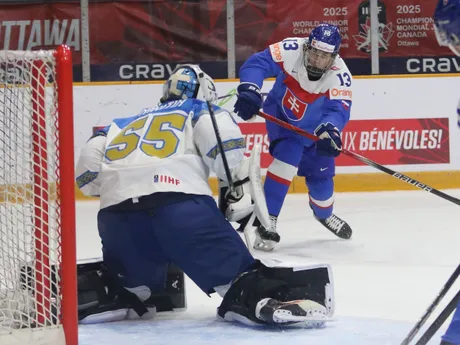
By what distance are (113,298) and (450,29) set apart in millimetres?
1533

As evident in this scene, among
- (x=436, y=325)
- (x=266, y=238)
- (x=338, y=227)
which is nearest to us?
(x=436, y=325)

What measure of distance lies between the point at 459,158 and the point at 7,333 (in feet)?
14.8

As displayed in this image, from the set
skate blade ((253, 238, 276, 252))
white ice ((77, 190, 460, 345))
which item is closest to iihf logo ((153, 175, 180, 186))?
white ice ((77, 190, 460, 345))

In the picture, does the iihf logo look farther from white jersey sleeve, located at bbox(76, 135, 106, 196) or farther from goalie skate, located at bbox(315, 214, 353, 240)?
goalie skate, located at bbox(315, 214, 353, 240)

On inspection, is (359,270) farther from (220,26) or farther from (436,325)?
(220,26)

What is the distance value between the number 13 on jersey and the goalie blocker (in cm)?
43

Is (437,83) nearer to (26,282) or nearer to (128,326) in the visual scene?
(128,326)

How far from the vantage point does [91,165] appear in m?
3.24

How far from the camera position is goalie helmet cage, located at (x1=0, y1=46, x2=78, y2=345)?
106 inches

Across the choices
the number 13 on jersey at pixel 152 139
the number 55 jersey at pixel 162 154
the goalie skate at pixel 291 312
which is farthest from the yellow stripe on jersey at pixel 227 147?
the goalie skate at pixel 291 312

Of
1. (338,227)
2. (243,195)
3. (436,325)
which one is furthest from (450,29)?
(338,227)

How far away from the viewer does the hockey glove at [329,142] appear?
430 cm

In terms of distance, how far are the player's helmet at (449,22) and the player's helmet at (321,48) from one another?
1.97 m

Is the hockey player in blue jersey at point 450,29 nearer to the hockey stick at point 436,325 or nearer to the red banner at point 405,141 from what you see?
the hockey stick at point 436,325
